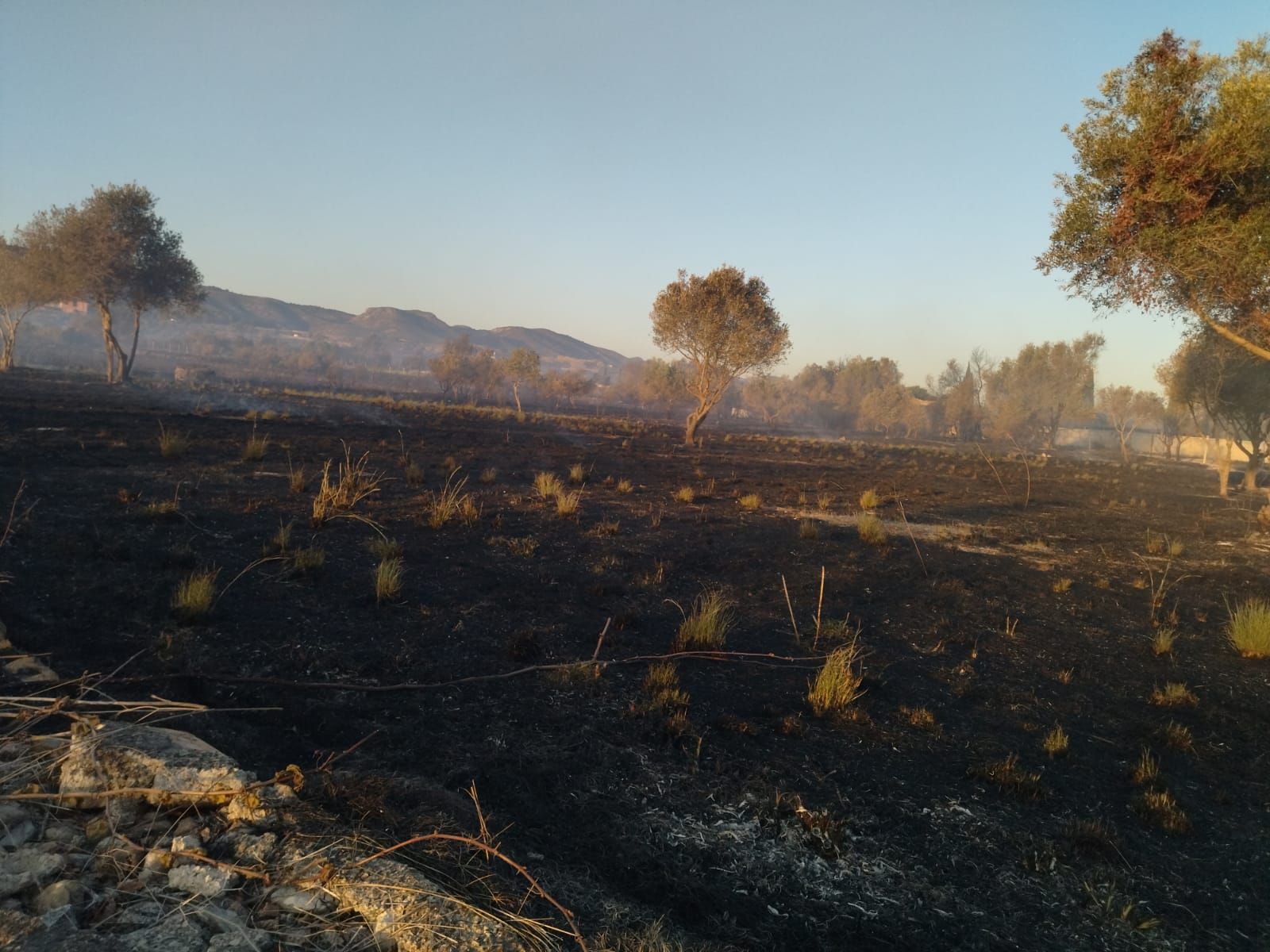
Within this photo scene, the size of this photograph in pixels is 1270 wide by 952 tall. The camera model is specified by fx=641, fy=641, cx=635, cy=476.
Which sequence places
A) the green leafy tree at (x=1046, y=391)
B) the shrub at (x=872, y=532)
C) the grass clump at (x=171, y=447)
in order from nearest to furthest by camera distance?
the shrub at (x=872, y=532) → the grass clump at (x=171, y=447) → the green leafy tree at (x=1046, y=391)

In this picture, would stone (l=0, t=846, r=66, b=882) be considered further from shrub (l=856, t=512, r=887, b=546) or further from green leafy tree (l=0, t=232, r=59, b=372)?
green leafy tree (l=0, t=232, r=59, b=372)

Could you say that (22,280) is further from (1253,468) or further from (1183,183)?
(1253,468)

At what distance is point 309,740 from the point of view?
14.4 ft

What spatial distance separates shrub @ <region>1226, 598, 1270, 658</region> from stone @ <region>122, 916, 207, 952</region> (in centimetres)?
1083

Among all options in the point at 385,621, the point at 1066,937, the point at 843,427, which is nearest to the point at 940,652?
the point at 1066,937

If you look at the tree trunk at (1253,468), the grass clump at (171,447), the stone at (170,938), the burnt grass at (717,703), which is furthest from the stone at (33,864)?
the tree trunk at (1253,468)

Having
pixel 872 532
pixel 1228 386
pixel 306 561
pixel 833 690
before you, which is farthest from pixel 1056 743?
pixel 1228 386

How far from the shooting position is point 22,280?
122 feet

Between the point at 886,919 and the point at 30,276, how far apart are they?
5067cm

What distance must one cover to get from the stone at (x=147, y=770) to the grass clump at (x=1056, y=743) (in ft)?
19.0

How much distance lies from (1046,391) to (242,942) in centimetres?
9908

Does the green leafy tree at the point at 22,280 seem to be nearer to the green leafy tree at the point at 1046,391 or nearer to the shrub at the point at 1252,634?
the shrub at the point at 1252,634

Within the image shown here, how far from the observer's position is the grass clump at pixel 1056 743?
5.29 metres

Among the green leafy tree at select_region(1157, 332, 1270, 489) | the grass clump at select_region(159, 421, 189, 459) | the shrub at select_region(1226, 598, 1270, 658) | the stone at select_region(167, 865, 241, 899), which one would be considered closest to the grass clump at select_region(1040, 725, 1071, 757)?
the shrub at select_region(1226, 598, 1270, 658)
